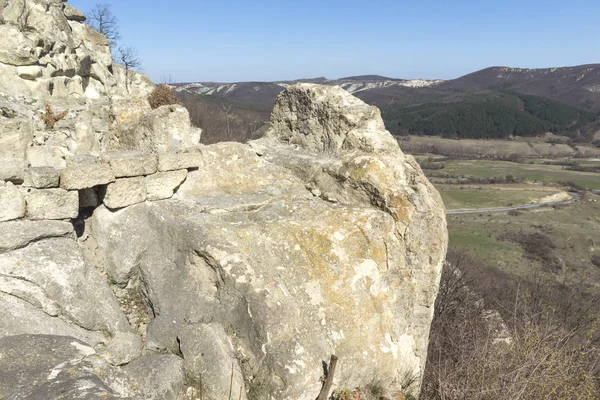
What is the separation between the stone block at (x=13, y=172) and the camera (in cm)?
524

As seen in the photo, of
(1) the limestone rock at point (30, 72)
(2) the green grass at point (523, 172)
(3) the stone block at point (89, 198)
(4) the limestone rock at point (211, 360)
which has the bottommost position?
(2) the green grass at point (523, 172)

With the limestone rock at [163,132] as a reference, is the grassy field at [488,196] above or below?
below

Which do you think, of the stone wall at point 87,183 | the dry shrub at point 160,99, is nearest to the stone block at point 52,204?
the stone wall at point 87,183

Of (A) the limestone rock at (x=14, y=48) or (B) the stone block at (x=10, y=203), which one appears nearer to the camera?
(B) the stone block at (x=10, y=203)

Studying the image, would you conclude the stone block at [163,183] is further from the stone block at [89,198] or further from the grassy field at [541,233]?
the grassy field at [541,233]

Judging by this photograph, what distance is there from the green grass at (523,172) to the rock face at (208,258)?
3926 inches

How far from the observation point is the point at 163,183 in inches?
261

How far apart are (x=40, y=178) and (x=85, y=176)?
0.52 metres

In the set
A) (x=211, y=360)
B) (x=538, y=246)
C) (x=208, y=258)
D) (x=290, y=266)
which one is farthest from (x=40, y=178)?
(x=538, y=246)

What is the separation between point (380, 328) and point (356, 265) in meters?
0.96

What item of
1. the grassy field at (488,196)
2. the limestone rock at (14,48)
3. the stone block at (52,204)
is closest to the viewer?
the stone block at (52,204)

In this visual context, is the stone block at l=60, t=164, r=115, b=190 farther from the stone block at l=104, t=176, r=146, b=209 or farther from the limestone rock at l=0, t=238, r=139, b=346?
the limestone rock at l=0, t=238, r=139, b=346

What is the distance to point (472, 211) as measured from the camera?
247 feet

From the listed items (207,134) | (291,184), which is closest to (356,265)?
(291,184)
